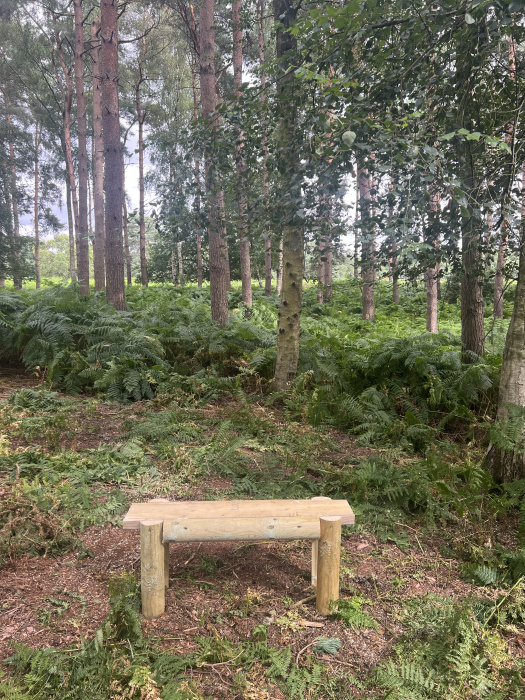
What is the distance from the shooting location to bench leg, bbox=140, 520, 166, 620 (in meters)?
2.43

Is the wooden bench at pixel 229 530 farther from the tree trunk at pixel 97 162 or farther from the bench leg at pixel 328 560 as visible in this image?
the tree trunk at pixel 97 162

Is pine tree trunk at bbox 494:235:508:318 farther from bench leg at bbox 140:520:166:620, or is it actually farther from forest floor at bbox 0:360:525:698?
bench leg at bbox 140:520:166:620

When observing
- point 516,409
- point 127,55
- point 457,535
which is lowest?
point 457,535

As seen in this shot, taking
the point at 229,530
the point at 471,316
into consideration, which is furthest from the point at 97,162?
the point at 229,530

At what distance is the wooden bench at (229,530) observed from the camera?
2455 mm

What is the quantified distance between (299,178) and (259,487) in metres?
2.60

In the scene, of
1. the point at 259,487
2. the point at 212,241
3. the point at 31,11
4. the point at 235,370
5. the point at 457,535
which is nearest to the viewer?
the point at 457,535

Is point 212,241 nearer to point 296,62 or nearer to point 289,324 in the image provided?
point 289,324

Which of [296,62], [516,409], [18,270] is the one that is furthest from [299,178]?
[18,270]

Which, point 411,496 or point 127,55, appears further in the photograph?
point 127,55

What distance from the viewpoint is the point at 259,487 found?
393 cm

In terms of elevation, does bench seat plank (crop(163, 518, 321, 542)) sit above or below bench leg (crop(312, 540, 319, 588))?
above

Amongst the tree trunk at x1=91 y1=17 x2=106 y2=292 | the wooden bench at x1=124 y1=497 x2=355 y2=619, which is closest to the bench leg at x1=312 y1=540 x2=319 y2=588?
the wooden bench at x1=124 y1=497 x2=355 y2=619

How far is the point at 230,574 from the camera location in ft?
9.60
